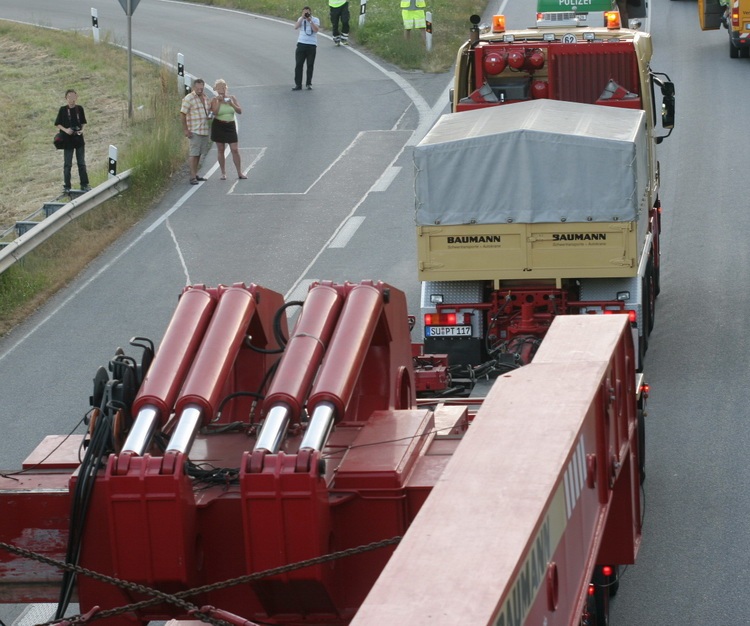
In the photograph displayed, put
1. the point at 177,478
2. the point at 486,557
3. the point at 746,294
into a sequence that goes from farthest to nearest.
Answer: the point at 746,294 < the point at 177,478 < the point at 486,557

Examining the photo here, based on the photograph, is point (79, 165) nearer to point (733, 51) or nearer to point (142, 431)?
point (142, 431)

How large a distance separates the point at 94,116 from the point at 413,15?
26.3 feet

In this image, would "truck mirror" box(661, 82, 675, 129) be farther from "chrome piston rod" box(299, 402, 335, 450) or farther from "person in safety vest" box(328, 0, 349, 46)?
"person in safety vest" box(328, 0, 349, 46)

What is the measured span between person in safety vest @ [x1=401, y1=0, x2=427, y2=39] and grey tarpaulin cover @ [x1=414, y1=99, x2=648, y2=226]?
18.9 metres

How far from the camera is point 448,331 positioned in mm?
13609

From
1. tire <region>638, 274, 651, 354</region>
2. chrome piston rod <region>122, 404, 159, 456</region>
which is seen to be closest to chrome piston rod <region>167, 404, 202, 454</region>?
chrome piston rod <region>122, 404, 159, 456</region>

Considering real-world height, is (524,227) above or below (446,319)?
above

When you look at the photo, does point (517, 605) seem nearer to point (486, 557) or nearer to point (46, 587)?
point (486, 557)

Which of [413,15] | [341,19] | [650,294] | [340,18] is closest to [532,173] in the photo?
[650,294]

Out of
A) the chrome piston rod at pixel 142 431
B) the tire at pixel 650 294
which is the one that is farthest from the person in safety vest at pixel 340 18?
the chrome piston rod at pixel 142 431

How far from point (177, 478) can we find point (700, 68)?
26565 millimetres

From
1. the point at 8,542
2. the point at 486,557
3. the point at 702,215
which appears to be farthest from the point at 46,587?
the point at 702,215

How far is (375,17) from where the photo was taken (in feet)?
118

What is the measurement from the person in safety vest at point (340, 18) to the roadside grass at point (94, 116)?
0.36 m
